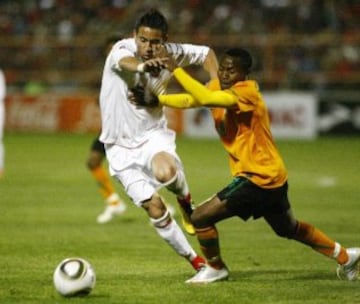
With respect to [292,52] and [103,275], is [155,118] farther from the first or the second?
[292,52]

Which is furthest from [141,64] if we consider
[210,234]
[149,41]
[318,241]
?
[318,241]

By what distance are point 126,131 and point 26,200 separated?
21.9 ft

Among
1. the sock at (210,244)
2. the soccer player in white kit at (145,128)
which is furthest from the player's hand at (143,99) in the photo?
the sock at (210,244)

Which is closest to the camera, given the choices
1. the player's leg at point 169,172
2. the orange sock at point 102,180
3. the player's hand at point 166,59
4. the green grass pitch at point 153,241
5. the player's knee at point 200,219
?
the green grass pitch at point 153,241

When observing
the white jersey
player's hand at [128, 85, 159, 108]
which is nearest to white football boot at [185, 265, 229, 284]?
the white jersey

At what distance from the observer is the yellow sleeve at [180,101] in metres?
8.60

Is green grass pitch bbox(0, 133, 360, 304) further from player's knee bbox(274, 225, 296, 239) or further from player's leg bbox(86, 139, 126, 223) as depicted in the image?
player's knee bbox(274, 225, 296, 239)

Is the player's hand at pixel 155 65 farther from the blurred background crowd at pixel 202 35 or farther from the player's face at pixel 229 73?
the blurred background crowd at pixel 202 35

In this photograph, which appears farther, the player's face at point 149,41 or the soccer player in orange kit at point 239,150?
the player's face at point 149,41

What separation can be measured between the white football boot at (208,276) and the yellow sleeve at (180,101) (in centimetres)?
140

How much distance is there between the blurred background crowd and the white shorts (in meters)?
18.7

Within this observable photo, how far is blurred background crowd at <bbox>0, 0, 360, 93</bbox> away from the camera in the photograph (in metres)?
28.2

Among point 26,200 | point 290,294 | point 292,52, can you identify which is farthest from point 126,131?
point 292,52

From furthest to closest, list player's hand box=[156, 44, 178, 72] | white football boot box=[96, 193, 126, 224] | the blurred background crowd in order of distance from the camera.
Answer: the blurred background crowd → white football boot box=[96, 193, 126, 224] → player's hand box=[156, 44, 178, 72]
